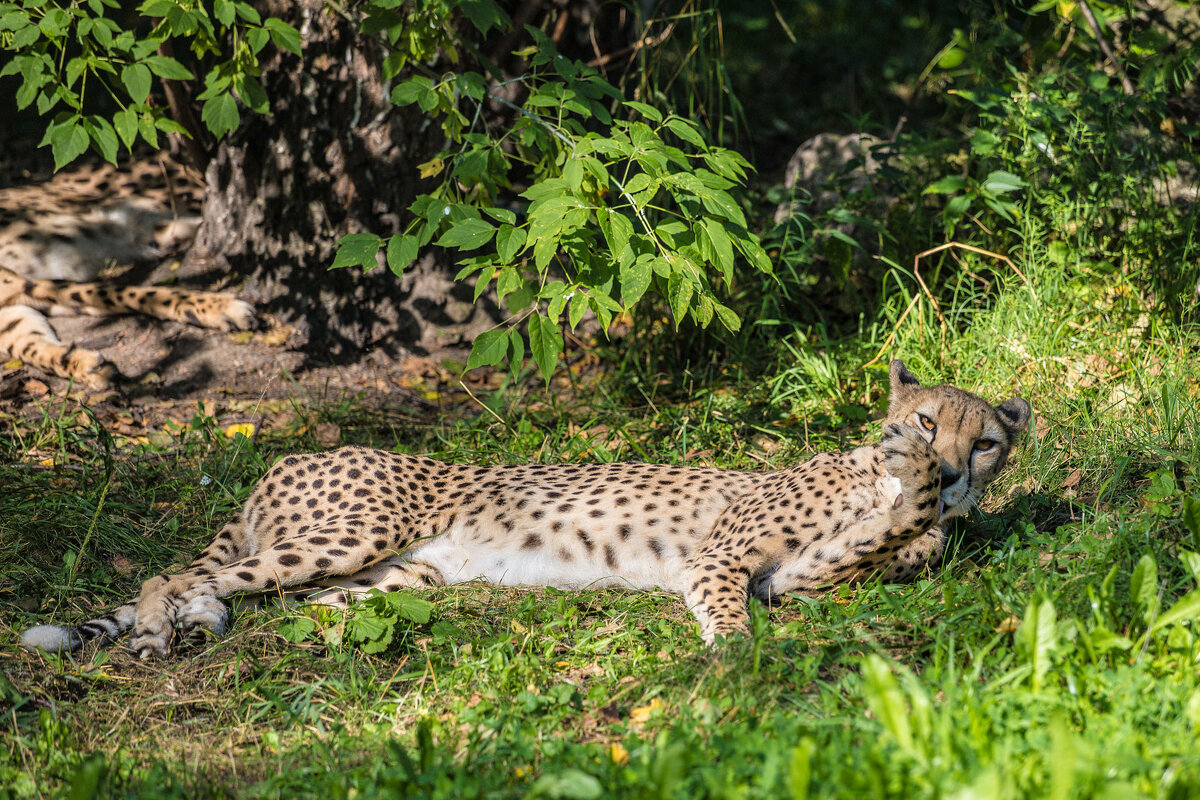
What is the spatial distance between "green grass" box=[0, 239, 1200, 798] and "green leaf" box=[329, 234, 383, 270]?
122cm

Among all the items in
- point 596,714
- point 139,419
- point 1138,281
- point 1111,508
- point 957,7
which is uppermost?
point 957,7

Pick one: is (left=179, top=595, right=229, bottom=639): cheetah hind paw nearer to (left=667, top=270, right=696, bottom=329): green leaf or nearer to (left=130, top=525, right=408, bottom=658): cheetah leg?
(left=130, top=525, right=408, bottom=658): cheetah leg

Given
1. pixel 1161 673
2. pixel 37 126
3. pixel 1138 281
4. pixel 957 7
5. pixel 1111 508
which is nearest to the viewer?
pixel 1161 673

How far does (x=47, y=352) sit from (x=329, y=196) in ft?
5.52

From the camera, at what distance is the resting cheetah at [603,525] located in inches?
133

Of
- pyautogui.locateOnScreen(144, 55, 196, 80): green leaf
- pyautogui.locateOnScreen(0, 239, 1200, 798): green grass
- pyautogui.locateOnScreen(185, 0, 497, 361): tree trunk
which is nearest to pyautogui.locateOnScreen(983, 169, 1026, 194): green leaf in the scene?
pyautogui.locateOnScreen(0, 239, 1200, 798): green grass

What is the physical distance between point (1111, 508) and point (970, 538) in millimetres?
491

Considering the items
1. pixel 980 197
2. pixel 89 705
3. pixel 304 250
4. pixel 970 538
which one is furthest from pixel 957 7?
pixel 89 705

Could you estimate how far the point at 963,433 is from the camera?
3.54m

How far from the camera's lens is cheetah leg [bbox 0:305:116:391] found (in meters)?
5.44

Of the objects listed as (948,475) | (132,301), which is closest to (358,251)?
(948,475)

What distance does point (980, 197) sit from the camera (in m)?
5.34

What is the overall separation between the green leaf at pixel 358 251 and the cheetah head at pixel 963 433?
1.86 m

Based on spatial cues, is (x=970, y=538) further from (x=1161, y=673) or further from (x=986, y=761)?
(x=986, y=761)
